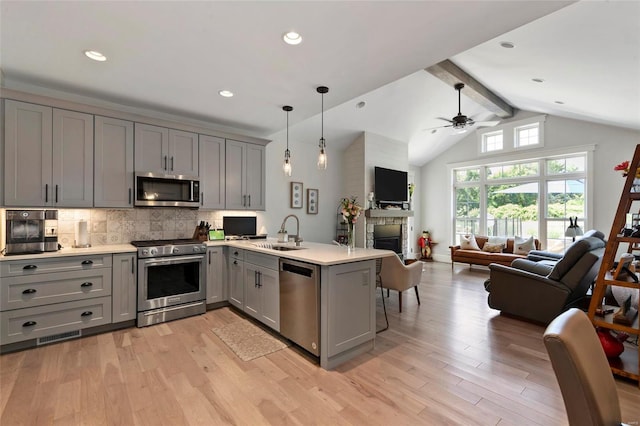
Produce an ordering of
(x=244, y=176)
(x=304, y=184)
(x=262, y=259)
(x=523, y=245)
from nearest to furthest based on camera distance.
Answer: (x=262, y=259) → (x=244, y=176) → (x=304, y=184) → (x=523, y=245)

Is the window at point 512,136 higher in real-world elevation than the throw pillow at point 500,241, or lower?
higher

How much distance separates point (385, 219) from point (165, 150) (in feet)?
15.9

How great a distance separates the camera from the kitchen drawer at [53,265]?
108 inches

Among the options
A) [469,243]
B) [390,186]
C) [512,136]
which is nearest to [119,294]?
[390,186]

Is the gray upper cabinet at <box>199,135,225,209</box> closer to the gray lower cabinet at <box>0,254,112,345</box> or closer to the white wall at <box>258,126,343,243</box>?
the white wall at <box>258,126,343,243</box>

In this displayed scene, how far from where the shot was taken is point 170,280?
143 inches

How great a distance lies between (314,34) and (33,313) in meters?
3.70

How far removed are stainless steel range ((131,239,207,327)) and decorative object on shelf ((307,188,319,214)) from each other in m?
2.59

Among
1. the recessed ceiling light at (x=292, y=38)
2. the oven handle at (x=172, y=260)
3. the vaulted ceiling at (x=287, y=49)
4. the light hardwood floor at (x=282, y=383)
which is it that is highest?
the vaulted ceiling at (x=287, y=49)

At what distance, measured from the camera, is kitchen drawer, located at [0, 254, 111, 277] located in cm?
276

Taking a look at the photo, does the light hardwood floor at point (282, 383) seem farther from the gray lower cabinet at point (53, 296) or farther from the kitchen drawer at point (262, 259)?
the kitchen drawer at point (262, 259)

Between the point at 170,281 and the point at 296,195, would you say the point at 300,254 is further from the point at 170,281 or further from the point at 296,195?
the point at 296,195

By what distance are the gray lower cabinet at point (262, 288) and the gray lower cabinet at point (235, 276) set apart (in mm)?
130

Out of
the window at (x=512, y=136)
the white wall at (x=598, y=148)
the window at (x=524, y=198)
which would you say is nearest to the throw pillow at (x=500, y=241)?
the window at (x=524, y=198)
